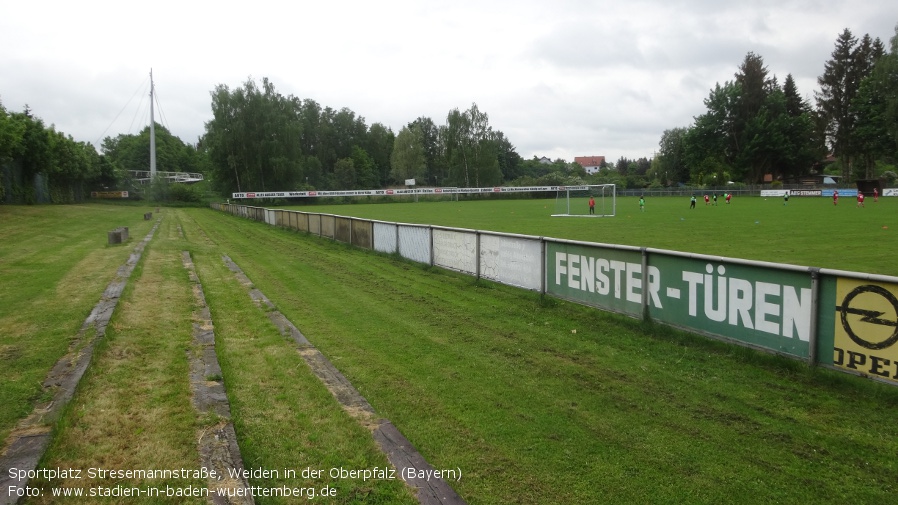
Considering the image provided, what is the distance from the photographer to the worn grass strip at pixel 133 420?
3922mm

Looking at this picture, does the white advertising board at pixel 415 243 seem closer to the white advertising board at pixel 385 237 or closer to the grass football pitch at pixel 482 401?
the white advertising board at pixel 385 237

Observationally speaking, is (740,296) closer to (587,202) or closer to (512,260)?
(512,260)

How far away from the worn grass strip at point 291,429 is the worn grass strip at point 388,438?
0.08 m

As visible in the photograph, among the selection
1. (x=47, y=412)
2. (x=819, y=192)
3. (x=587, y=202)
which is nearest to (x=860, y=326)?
(x=47, y=412)

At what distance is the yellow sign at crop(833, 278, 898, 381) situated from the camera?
5.32 meters

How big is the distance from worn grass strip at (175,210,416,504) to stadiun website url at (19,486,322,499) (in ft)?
0.14

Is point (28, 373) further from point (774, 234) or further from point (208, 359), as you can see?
point (774, 234)

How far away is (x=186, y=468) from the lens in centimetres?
409

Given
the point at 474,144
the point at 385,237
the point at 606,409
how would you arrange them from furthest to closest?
the point at 474,144, the point at 385,237, the point at 606,409

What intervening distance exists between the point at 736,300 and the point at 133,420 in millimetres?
6688

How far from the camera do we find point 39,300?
10430 mm

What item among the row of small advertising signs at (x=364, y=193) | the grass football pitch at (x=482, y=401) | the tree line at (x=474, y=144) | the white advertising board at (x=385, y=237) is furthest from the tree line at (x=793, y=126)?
the grass football pitch at (x=482, y=401)

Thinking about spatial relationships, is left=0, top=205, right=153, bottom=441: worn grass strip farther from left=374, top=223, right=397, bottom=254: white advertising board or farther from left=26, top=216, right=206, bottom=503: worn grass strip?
left=374, top=223, right=397, bottom=254: white advertising board

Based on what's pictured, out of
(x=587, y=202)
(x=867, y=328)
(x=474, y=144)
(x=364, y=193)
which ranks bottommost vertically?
(x=867, y=328)
